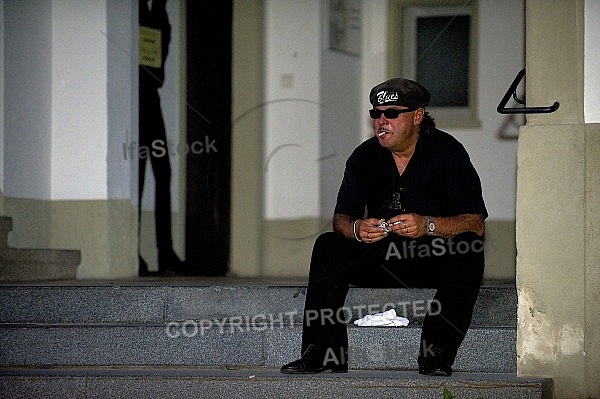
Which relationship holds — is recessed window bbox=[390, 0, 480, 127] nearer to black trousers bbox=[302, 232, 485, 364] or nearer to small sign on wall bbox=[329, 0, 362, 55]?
small sign on wall bbox=[329, 0, 362, 55]

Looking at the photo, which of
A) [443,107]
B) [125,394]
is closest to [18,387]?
[125,394]

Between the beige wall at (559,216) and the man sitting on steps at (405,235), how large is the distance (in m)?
0.28

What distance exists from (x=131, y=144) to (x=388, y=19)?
1.94 m

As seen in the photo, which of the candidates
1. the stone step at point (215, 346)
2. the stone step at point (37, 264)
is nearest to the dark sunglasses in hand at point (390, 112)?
the stone step at point (215, 346)

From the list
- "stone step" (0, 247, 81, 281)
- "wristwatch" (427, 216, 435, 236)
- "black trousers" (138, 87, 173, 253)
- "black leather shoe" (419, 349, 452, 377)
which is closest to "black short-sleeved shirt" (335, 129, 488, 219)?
"wristwatch" (427, 216, 435, 236)

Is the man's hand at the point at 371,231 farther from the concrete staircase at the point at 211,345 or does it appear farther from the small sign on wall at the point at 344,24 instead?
the small sign on wall at the point at 344,24

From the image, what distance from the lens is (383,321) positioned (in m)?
5.55

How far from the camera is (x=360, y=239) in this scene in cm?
541

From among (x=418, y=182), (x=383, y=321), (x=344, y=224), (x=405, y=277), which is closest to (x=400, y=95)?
(x=418, y=182)

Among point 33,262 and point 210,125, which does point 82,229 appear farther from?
point 210,125

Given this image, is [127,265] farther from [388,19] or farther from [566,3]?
[566,3]

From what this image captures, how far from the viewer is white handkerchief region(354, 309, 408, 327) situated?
5.55 m

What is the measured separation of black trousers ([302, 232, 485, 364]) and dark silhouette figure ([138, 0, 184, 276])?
2.65 metres

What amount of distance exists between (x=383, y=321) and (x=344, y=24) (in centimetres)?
307
